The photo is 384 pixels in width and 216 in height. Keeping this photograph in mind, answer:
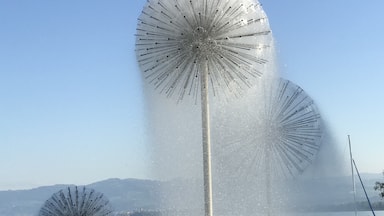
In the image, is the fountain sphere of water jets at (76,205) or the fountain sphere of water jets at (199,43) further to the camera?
the fountain sphere of water jets at (76,205)

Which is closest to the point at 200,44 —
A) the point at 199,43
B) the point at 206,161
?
the point at 199,43

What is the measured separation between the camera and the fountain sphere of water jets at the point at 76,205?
35.7m

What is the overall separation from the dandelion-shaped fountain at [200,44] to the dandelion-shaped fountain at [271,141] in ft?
14.3

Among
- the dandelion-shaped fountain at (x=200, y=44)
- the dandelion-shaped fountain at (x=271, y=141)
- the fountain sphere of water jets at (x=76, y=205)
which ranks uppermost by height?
the dandelion-shaped fountain at (x=200, y=44)

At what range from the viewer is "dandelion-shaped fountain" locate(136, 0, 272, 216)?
20625 millimetres

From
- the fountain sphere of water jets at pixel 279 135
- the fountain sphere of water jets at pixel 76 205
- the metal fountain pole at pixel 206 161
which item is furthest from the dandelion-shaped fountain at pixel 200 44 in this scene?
the fountain sphere of water jets at pixel 76 205

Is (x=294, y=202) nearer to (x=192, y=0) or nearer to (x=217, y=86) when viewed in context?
(x=217, y=86)

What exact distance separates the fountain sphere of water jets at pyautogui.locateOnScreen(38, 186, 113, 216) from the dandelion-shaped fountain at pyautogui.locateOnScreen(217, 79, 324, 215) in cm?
1128

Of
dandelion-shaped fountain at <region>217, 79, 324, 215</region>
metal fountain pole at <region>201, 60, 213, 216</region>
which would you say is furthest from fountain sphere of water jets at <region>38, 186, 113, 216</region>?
metal fountain pole at <region>201, 60, 213, 216</region>

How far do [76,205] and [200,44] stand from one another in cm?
1822

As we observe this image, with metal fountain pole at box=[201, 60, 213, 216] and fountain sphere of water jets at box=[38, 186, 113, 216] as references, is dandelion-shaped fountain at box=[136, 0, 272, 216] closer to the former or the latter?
metal fountain pole at box=[201, 60, 213, 216]

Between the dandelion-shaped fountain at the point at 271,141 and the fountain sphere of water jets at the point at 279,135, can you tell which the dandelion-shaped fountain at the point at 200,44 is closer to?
the dandelion-shaped fountain at the point at 271,141

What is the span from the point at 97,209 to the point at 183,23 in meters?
18.5

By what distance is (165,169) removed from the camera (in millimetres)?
23000
